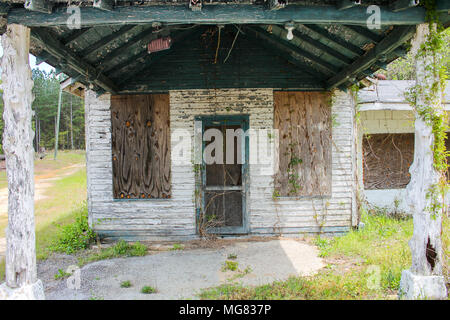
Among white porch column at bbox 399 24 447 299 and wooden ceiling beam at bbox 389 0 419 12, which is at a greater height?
wooden ceiling beam at bbox 389 0 419 12

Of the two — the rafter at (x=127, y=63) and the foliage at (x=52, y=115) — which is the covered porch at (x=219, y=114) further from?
the foliage at (x=52, y=115)

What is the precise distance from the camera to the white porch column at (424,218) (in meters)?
3.59

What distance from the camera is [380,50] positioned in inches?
168

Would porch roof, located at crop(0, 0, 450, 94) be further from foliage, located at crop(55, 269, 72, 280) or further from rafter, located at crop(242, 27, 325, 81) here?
foliage, located at crop(55, 269, 72, 280)

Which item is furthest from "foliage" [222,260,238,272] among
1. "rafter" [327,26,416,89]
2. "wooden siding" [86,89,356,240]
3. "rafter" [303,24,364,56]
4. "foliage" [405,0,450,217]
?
"rafter" [303,24,364,56]

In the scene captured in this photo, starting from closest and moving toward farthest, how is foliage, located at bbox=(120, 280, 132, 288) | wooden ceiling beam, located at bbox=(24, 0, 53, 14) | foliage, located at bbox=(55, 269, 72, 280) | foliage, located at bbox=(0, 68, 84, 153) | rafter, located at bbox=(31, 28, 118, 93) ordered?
wooden ceiling beam, located at bbox=(24, 0, 53, 14), rafter, located at bbox=(31, 28, 118, 93), foliage, located at bbox=(120, 280, 132, 288), foliage, located at bbox=(55, 269, 72, 280), foliage, located at bbox=(0, 68, 84, 153)

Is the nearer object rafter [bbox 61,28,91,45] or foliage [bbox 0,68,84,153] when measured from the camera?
rafter [bbox 61,28,91,45]

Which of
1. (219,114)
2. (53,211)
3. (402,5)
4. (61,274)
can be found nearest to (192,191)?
(219,114)

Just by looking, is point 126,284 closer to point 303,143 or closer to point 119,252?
point 119,252

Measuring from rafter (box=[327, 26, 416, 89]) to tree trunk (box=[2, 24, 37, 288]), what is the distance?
14.1 feet

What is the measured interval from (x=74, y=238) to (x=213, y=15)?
17.3 ft

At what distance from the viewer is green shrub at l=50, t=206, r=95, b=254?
6.25m
